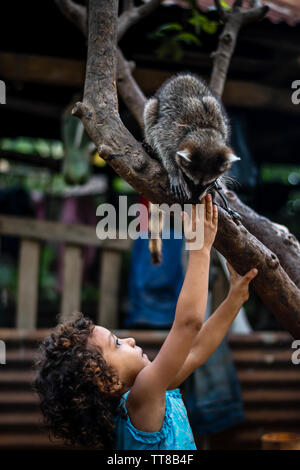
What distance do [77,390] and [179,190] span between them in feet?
2.65

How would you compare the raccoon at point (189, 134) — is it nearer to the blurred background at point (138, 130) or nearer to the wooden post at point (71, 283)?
the blurred background at point (138, 130)

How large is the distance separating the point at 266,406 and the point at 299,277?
2.17 metres

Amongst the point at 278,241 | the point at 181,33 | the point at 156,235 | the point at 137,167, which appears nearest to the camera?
the point at 137,167

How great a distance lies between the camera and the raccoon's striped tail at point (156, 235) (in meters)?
2.68

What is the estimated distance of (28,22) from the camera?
13.6 ft

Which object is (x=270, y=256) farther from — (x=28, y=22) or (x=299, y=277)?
(x=28, y=22)

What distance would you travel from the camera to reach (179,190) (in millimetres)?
1900

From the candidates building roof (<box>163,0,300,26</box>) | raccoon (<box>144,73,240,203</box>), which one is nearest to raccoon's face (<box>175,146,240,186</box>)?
raccoon (<box>144,73,240,203</box>)

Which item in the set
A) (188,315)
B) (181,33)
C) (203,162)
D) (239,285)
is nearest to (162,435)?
(188,315)

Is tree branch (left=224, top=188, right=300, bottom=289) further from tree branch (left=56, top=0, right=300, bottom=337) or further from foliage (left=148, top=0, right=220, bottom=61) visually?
foliage (left=148, top=0, right=220, bottom=61)

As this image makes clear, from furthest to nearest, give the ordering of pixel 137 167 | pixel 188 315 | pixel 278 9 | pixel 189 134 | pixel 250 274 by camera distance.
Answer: pixel 278 9
pixel 189 134
pixel 250 274
pixel 137 167
pixel 188 315

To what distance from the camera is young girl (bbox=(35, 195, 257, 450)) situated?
1.68 meters

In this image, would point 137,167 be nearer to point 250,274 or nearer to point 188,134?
point 250,274
